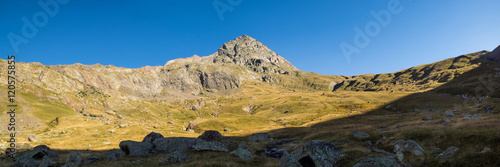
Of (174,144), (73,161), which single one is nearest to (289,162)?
(174,144)

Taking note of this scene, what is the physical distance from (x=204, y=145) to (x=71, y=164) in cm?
1949

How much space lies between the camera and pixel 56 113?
462 ft

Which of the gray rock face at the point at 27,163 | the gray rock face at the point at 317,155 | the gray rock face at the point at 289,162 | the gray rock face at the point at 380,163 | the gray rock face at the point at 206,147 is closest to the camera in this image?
the gray rock face at the point at 380,163

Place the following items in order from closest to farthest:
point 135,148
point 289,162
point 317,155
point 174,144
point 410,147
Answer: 1. point 289,162
2. point 317,155
3. point 410,147
4. point 135,148
5. point 174,144

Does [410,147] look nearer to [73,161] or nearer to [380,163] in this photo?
[380,163]

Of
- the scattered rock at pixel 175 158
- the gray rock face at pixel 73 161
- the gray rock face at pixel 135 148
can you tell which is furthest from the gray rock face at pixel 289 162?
the gray rock face at pixel 73 161

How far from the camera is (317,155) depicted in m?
20.6

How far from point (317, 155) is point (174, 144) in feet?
102

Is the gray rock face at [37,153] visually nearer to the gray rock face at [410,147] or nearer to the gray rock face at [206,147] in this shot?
the gray rock face at [206,147]

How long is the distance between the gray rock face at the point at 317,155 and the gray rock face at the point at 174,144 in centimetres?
2521

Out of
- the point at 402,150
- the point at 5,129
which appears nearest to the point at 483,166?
the point at 402,150

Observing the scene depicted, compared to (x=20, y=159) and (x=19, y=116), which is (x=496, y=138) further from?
(x=19, y=116)

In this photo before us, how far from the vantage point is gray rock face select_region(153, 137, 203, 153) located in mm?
40000

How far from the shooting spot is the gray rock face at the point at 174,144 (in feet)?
131
